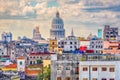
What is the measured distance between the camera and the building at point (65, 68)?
707cm

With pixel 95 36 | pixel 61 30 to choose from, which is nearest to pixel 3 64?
pixel 95 36

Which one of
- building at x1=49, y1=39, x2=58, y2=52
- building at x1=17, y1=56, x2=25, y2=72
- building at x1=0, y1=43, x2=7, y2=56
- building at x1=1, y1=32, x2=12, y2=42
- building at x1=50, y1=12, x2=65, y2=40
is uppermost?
building at x1=50, y1=12, x2=65, y2=40

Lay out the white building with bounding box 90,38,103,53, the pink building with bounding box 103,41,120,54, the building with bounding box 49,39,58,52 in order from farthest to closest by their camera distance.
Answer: the building with bounding box 49,39,58,52, the white building with bounding box 90,38,103,53, the pink building with bounding box 103,41,120,54

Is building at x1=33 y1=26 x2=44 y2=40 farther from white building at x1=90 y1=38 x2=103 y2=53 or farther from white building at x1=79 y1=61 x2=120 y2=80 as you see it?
white building at x1=79 y1=61 x2=120 y2=80

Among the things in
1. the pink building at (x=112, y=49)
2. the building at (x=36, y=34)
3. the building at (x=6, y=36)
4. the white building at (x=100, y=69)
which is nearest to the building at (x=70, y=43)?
the pink building at (x=112, y=49)

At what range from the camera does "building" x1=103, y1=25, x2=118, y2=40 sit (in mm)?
20141

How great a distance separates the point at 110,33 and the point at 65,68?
14170mm

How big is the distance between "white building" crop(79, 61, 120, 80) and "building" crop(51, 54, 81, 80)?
0.18m

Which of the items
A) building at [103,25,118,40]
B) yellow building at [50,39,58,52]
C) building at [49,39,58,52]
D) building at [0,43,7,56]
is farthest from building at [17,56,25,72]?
building at [103,25,118,40]

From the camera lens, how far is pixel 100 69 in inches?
271

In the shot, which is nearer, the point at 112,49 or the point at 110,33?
the point at 112,49

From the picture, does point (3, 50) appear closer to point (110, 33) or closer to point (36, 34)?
point (36, 34)

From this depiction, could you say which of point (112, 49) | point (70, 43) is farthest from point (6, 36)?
point (112, 49)

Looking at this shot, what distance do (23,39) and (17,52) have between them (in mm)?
1992
